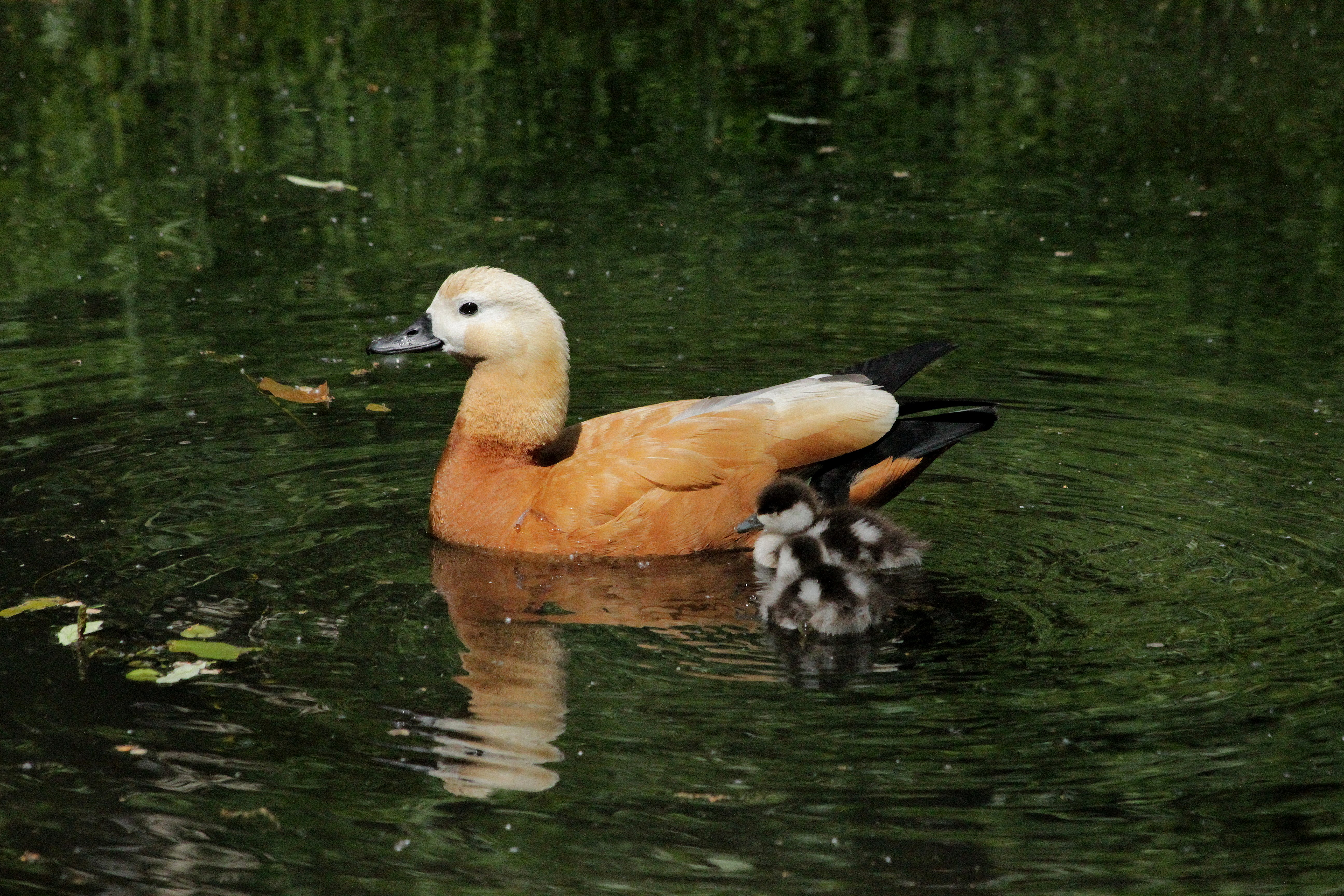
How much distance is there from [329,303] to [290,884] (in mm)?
6406

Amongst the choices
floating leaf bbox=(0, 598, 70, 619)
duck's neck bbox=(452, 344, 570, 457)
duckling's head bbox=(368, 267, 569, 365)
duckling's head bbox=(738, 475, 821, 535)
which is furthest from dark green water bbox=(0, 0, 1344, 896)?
duckling's head bbox=(368, 267, 569, 365)

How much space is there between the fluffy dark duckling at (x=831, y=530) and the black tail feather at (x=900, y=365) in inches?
28.0

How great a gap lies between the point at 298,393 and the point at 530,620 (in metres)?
2.94

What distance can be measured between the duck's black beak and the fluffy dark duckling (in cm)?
157

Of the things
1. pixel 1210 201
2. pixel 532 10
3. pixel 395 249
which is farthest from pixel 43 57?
pixel 1210 201

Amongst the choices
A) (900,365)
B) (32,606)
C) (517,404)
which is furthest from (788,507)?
(32,606)

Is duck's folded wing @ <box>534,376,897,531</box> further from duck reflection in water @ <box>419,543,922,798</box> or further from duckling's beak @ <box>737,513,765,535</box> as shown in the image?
duck reflection in water @ <box>419,543,922,798</box>

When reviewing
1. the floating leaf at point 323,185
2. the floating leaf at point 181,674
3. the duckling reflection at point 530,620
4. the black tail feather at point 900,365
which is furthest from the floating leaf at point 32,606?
the floating leaf at point 323,185

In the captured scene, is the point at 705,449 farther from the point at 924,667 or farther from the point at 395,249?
the point at 395,249

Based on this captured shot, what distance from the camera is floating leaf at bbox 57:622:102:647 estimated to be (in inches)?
236

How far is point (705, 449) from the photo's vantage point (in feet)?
22.9

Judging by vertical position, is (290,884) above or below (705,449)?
below

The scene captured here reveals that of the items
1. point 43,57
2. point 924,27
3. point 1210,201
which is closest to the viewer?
point 1210,201

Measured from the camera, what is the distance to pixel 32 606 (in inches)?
243
